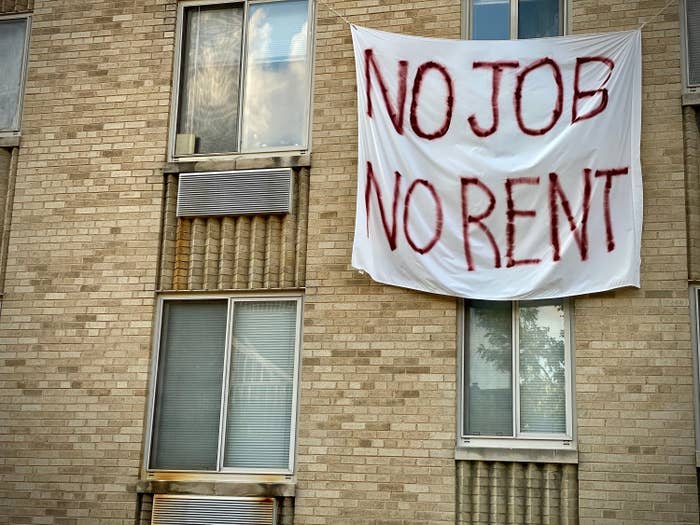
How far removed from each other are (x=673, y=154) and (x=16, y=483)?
775cm

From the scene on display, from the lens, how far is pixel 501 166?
10648 mm

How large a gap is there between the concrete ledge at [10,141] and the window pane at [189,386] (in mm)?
2828

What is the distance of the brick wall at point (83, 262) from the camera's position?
36.7ft

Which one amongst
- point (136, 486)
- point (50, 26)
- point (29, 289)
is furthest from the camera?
point (50, 26)

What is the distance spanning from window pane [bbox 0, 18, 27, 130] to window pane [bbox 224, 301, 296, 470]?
3950 millimetres

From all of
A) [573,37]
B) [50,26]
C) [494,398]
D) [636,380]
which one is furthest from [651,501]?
[50,26]

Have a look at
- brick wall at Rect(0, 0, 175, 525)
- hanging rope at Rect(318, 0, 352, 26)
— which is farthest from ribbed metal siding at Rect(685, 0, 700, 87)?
brick wall at Rect(0, 0, 175, 525)

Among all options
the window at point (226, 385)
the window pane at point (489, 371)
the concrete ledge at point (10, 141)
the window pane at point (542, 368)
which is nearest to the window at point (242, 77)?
the window at point (226, 385)

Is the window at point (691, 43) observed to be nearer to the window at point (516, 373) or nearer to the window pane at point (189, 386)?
the window at point (516, 373)

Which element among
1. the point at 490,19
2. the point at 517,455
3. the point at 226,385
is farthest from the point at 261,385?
the point at 490,19

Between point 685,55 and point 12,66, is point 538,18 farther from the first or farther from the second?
point 12,66

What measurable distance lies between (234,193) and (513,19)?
3.60 metres

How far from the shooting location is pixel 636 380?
32.6 feet

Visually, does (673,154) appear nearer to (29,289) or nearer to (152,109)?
(152,109)
